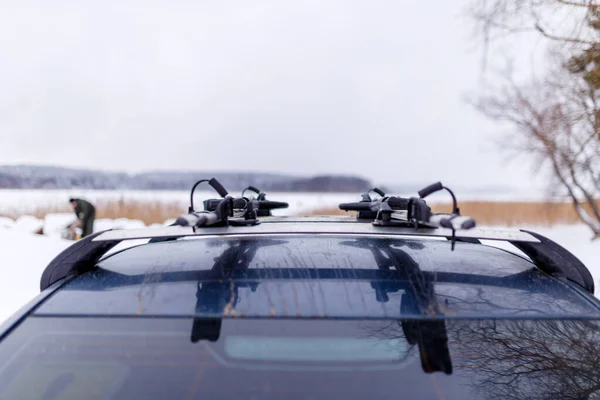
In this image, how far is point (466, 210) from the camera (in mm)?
25531

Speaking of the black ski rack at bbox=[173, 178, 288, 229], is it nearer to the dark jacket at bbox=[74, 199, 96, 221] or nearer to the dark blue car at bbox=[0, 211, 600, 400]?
the dark blue car at bbox=[0, 211, 600, 400]

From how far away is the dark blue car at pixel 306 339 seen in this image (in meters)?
1.32

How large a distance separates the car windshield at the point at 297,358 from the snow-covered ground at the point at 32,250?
18.4 ft

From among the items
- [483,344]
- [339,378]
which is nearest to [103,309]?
[339,378]

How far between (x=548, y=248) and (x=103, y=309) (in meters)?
1.28

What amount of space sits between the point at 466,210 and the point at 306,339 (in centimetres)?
2534

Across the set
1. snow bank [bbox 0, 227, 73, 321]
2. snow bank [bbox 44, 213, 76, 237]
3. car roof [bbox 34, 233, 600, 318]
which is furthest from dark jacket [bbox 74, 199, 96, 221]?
car roof [bbox 34, 233, 600, 318]

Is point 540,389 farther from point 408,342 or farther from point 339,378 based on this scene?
point 339,378

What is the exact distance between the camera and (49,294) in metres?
1.53

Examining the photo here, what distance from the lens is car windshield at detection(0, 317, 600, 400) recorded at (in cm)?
131

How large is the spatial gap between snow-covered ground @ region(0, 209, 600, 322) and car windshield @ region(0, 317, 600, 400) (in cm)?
562

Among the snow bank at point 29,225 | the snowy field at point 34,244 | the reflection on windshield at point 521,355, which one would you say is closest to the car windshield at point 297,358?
the reflection on windshield at point 521,355

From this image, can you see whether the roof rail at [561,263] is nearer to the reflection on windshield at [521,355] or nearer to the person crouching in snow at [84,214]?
the reflection on windshield at [521,355]

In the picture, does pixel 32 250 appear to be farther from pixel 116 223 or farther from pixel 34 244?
pixel 116 223
